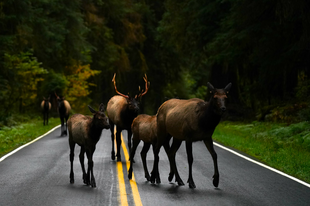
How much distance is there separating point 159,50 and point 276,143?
111ft

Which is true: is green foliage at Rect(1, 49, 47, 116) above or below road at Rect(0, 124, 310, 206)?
above

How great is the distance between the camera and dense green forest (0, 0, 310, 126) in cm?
2083

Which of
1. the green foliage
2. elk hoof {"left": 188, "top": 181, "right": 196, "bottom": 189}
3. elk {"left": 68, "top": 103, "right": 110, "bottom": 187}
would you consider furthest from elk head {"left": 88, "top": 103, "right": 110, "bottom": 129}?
the green foliage

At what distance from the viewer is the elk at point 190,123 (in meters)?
9.23

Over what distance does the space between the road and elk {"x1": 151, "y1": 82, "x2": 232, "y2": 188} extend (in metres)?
0.54

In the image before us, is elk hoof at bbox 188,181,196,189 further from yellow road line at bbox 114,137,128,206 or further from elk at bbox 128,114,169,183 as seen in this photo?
yellow road line at bbox 114,137,128,206

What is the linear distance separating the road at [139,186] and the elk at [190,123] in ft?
1.76

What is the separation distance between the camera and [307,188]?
9500 mm

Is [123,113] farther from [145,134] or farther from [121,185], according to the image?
[121,185]

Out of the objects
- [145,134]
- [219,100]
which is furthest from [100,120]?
[219,100]

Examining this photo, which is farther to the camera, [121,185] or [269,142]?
[269,142]

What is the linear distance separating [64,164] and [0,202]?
4.62m

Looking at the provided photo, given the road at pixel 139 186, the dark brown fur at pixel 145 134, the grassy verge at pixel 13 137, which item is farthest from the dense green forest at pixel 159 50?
the dark brown fur at pixel 145 134

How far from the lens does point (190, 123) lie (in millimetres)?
9656
